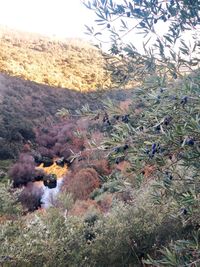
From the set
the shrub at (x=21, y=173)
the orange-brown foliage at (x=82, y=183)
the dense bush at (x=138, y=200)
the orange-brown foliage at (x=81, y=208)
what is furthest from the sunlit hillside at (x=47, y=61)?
the dense bush at (x=138, y=200)

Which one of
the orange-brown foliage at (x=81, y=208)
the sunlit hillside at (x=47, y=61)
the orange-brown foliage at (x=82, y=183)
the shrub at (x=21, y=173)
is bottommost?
the shrub at (x=21, y=173)

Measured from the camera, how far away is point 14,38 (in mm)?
53812

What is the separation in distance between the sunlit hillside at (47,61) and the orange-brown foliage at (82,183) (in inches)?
918

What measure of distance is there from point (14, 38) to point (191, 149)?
2197 inches

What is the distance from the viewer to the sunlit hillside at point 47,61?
147 feet

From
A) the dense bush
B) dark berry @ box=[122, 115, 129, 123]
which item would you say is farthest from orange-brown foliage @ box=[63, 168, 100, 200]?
dark berry @ box=[122, 115, 129, 123]

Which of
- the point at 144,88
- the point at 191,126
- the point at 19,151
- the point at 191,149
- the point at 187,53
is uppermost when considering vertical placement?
the point at 187,53

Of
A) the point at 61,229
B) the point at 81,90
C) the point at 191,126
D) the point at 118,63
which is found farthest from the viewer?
the point at 81,90

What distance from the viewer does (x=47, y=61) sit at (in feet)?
163

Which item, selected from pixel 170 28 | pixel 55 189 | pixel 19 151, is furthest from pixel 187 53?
pixel 19 151

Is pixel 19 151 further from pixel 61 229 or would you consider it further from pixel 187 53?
pixel 187 53

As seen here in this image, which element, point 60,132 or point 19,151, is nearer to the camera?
point 19,151

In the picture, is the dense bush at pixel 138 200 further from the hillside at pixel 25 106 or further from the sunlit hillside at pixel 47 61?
the sunlit hillside at pixel 47 61

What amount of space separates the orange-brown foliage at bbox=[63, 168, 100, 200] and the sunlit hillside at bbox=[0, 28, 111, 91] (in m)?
23.3
